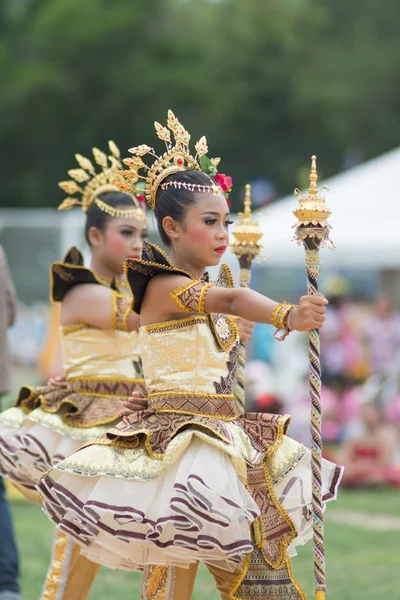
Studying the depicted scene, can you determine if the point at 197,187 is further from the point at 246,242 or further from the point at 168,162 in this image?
the point at 246,242

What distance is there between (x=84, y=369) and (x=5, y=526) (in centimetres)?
118

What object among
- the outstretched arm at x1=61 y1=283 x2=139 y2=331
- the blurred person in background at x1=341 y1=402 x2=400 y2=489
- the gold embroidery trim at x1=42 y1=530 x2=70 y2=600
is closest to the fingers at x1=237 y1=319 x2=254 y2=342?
the outstretched arm at x1=61 y1=283 x2=139 y2=331

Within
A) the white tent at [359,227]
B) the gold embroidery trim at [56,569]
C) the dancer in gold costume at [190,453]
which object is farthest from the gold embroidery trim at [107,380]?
the white tent at [359,227]

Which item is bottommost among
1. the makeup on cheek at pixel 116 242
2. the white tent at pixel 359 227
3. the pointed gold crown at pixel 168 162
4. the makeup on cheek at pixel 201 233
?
the makeup on cheek at pixel 201 233

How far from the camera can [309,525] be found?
5.02 metres

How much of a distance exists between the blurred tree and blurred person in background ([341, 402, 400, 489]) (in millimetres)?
24920

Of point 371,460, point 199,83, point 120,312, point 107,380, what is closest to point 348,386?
point 371,460

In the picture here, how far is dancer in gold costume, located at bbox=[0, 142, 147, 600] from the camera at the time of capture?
18.8 ft

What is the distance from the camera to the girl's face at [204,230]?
15.8 feet

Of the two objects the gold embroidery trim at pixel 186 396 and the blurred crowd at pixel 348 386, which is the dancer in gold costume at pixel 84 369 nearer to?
the gold embroidery trim at pixel 186 396

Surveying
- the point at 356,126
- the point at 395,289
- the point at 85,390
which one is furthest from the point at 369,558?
the point at 356,126

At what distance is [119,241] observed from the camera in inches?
239

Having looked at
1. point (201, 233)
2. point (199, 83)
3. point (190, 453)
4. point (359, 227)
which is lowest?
point (190, 453)

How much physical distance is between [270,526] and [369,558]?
3883 millimetres
